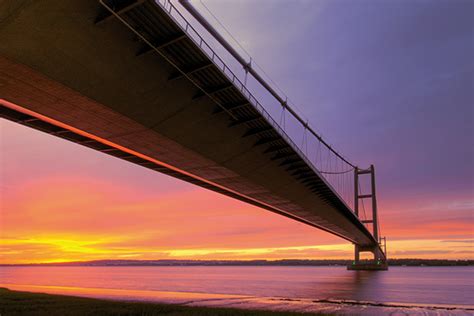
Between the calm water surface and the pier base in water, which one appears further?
the pier base in water

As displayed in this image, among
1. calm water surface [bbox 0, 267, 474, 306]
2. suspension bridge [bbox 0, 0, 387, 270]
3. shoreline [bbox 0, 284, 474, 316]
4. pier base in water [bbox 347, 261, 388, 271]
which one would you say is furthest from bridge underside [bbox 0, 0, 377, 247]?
pier base in water [bbox 347, 261, 388, 271]

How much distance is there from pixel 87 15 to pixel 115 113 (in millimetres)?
5520

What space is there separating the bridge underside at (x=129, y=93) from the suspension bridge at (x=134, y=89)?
0.04m

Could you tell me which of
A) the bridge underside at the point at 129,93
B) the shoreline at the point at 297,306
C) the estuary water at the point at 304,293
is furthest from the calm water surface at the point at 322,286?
the bridge underside at the point at 129,93

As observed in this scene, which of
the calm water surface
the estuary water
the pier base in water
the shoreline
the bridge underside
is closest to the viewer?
the bridge underside

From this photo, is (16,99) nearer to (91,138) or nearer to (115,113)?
(115,113)

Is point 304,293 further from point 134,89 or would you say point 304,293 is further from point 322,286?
point 134,89

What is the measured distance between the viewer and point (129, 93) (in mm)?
15617

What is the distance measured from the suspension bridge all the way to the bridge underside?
0.14 ft

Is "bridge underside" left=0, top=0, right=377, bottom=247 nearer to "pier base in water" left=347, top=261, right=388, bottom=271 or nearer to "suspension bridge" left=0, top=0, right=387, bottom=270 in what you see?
"suspension bridge" left=0, top=0, right=387, bottom=270

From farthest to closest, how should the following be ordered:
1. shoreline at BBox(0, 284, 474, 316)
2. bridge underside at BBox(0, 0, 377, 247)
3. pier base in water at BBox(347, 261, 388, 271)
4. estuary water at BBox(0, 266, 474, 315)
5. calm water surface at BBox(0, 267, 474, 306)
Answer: pier base in water at BBox(347, 261, 388, 271)
calm water surface at BBox(0, 267, 474, 306)
estuary water at BBox(0, 266, 474, 315)
shoreline at BBox(0, 284, 474, 316)
bridge underside at BBox(0, 0, 377, 247)

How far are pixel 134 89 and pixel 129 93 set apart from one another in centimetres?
30

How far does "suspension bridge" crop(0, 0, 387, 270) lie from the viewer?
1170 cm

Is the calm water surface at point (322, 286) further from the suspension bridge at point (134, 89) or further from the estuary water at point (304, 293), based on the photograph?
the suspension bridge at point (134, 89)
